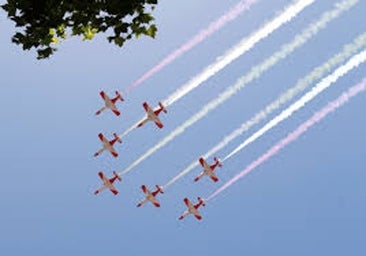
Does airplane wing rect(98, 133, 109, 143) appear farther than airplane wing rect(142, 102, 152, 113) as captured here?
Yes

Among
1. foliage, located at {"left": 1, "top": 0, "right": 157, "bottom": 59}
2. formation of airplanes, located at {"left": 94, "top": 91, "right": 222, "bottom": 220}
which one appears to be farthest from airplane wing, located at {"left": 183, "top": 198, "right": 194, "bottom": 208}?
foliage, located at {"left": 1, "top": 0, "right": 157, "bottom": 59}

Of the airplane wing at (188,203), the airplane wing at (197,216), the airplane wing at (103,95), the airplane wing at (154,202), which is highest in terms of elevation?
the airplane wing at (103,95)

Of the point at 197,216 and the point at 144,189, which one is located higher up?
the point at 144,189

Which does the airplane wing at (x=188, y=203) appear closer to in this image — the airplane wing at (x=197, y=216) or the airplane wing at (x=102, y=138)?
the airplane wing at (x=197, y=216)

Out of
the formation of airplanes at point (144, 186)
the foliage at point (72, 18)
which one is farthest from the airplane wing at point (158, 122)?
the foliage at point (72, 18)

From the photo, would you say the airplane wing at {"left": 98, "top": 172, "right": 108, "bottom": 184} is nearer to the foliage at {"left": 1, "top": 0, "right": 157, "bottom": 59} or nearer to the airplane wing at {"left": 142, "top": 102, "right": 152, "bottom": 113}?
the airplane wing at {"left": 142, "top": 102, "right": 152, "bottom": 113}

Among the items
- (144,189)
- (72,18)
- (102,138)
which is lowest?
(72,18)

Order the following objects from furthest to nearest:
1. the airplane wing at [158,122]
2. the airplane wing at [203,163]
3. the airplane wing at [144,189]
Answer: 1. the airplane wing at [144,189]
2. the airplane wing at [203,163]
3. the airplane wing at [158,122]

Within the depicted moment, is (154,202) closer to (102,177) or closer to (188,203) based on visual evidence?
(188,203)

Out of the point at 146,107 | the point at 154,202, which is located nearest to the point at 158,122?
the point at 146,107

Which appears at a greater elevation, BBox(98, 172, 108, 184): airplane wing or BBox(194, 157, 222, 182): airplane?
BBox(98, 172, 108, 184): airplane wing

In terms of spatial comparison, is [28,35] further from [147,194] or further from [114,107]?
[147,194]

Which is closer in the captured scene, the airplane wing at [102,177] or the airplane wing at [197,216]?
the airplane wing at [197,216]

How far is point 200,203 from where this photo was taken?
7756 cm
